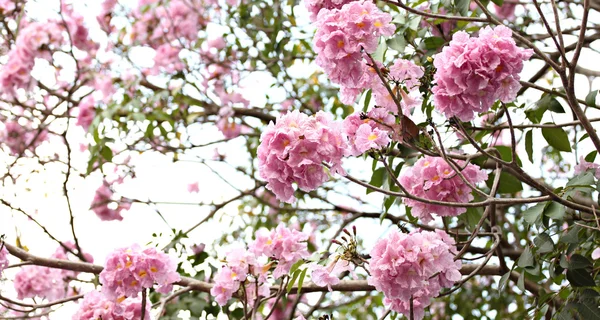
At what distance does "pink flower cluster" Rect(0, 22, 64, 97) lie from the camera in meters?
3.20

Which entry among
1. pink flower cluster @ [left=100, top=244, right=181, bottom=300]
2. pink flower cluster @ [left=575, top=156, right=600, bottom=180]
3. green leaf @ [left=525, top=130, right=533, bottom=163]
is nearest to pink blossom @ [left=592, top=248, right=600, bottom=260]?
pink flower cluster @ [left=575, top=156, right=600, bottom=180]

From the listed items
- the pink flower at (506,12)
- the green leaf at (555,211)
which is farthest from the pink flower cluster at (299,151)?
the pink flower at (506,12)

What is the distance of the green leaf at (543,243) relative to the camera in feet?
4.82

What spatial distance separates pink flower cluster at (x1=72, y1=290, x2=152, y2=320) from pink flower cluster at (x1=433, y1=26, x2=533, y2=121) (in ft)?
3.16

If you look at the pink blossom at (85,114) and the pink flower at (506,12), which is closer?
the pink flower at (506,12)

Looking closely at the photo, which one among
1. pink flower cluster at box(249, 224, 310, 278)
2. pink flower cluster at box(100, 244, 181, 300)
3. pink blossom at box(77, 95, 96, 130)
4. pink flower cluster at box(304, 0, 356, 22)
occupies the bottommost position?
pink flower cluster at box(100, 244, 181, 300)

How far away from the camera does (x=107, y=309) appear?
1826mm

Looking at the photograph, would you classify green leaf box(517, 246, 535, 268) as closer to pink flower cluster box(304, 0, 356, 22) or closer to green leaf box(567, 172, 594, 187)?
green leaf box(567, 172, 594, 187)

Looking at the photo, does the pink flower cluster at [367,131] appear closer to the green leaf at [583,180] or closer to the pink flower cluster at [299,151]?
the pink flower cluster at [299,151]

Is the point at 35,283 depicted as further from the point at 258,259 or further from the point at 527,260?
the point at 527,260

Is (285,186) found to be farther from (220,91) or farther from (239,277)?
(220,91)

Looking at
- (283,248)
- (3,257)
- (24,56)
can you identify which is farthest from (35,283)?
(283,248)

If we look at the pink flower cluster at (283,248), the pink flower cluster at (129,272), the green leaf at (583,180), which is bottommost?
the green leaf at (583,180)

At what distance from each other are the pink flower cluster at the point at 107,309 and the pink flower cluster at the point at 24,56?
5.57ft
